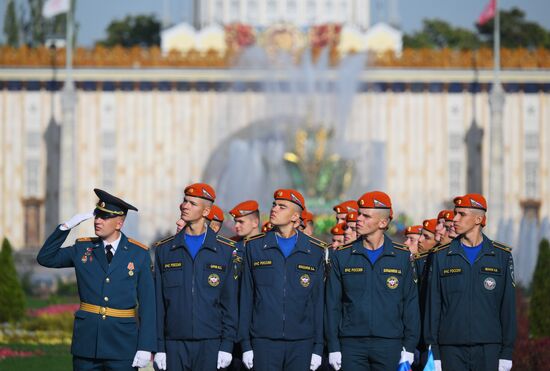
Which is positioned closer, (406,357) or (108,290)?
(108,290)

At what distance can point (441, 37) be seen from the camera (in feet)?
222

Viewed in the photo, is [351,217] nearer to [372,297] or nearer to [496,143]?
[372,297]

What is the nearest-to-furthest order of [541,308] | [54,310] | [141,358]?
[141,358]
[541,308]
[54,310]

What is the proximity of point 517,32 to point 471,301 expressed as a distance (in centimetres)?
5636

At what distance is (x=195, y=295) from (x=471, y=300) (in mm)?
2076

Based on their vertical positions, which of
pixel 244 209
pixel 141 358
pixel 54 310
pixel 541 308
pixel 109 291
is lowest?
pixel 54 310

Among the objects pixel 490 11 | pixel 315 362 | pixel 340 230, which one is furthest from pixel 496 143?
pixel 315 362

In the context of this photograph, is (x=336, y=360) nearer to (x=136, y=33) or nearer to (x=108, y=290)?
(x=108, y=290)

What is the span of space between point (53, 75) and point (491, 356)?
35.4 meters

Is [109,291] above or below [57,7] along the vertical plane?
below

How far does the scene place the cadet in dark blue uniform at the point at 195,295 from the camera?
10.1 meters

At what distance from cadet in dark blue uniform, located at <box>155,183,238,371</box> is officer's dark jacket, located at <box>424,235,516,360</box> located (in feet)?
5.06

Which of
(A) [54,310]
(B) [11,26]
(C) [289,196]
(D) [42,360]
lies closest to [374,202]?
(C) [289,196]

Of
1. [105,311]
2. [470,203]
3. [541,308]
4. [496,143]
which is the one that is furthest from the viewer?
[496,143]
